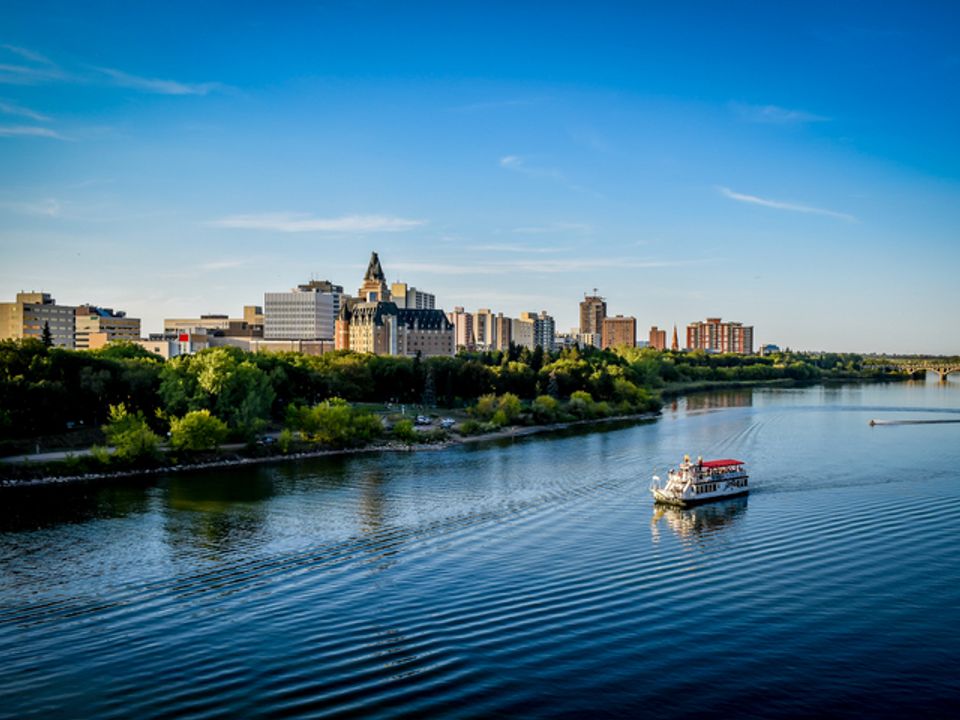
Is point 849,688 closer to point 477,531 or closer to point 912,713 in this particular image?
point 912,713

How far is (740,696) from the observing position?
1856cm

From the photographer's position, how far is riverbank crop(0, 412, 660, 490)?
4409cm

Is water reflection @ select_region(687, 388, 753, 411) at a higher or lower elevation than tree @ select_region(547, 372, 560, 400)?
lower

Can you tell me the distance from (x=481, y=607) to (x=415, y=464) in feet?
98.0

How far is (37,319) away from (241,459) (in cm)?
9716

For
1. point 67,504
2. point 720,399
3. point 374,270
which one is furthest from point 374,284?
point 67,504

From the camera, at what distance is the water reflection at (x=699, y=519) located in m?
33.8

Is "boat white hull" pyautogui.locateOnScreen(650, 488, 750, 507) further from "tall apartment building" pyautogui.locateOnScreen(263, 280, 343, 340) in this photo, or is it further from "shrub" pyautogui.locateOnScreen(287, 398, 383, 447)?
"tall apartment building" pyautogui.locateOnScreen(263, 280, 343, 340)

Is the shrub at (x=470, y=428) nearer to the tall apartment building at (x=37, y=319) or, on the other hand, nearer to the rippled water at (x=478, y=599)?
the rippled water at (x=478, y=599)

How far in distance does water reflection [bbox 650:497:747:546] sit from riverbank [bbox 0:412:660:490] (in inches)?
1017

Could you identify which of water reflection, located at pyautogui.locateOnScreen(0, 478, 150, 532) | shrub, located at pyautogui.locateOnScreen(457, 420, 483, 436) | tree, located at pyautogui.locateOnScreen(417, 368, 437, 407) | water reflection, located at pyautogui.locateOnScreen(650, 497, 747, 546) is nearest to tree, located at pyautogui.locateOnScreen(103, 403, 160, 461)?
water reflection, located at pyautogui.locateOnScreen(0, 478, 150, 532)

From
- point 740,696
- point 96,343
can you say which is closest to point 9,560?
point 740,696

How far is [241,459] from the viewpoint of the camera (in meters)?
53.0

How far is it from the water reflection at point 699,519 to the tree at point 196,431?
96.1ft
